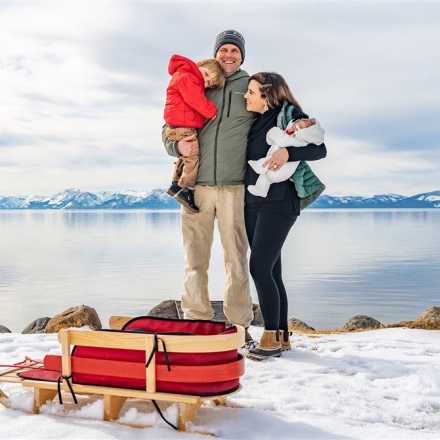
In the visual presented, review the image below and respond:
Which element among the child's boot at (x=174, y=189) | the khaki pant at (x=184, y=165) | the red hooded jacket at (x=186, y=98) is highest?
the red hooded jacket at (x=186, y=98)

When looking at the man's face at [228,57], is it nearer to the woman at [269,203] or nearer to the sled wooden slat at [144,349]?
the woman at [269,203]

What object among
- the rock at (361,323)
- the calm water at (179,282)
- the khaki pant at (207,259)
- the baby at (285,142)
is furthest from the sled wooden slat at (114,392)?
the calm water at (179,282)

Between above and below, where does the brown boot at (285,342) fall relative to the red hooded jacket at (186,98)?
below

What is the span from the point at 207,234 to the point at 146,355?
5.98 ft

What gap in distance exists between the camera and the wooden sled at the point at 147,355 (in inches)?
119

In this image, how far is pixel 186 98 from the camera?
4.43 metres

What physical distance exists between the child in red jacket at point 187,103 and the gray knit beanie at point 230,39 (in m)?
0.15

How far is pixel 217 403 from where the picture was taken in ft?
11.1

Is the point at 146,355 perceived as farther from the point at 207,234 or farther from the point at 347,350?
the point at 347,350

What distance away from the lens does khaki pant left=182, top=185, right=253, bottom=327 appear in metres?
4.70

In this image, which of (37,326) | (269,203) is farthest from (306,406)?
(37,326)

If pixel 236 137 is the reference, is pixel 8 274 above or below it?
below

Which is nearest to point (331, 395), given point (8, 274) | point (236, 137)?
point (236, 137)

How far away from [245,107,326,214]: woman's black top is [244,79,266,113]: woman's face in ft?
0.21
